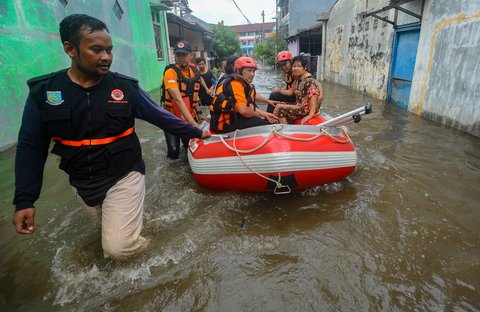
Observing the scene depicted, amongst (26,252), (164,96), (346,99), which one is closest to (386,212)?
(164,96)

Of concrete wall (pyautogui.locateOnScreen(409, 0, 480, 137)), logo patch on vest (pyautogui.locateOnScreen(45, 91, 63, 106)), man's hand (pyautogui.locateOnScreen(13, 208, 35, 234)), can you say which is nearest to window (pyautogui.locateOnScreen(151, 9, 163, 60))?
concrete wall (pyautogui.locateOnScreen(409, 0, 480, 137))

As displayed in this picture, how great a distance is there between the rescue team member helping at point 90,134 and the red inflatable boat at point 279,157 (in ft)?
3.41

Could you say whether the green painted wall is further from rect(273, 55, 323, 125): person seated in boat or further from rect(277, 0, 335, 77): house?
rect(277, 0, 335, 77): house

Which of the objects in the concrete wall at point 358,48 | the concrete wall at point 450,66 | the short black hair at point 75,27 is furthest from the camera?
the concrete wall at point 358,48

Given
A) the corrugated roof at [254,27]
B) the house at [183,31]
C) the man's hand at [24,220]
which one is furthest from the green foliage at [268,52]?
the corrugated roof at [254,27]

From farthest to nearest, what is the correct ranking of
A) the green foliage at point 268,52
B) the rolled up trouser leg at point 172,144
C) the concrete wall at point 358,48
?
1. the green foliage at point 268,52
2. the concrete wall at point 358,48
3. the rolled up trouser leg at point 172,144

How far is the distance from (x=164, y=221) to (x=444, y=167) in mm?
3741

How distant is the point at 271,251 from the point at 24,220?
5.83 ft

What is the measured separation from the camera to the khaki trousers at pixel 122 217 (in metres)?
2.01

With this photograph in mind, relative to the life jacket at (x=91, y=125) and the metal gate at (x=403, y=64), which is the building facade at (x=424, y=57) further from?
the life jacket at (x=91, y=125)

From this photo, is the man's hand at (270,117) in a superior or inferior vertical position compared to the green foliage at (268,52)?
inferior

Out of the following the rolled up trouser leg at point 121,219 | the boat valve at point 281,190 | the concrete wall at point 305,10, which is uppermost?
the concrete wall at point 305,10

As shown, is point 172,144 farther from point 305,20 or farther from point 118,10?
point 305,20

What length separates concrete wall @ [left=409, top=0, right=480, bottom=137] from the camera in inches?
198
